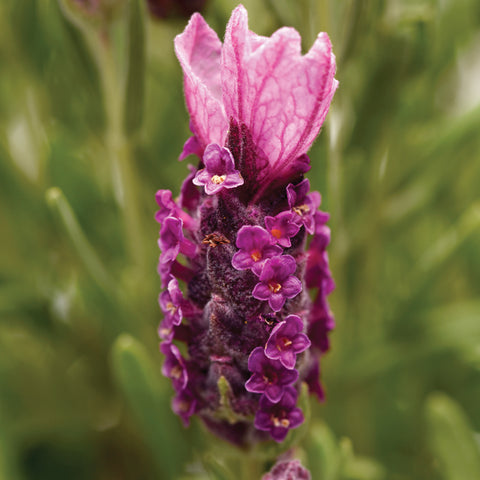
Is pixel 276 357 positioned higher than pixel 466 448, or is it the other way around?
pixel 276 357

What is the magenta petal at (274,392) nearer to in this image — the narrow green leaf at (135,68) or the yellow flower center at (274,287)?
the yellow flower center at (274,287)

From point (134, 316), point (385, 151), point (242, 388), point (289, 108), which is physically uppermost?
point (289, 108)

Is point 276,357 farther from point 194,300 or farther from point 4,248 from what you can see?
point 4,248

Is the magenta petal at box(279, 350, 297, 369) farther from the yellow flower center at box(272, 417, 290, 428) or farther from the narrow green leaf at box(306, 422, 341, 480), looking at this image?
the narrow green leaf at box(306, 422, 341, 480)

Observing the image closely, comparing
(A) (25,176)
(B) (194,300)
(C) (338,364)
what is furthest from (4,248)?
(B) (194,300)

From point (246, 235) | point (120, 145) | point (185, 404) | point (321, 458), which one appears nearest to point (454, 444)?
point (321, 458)

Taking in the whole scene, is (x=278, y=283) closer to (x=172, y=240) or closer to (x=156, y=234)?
(x=172, y=240)
